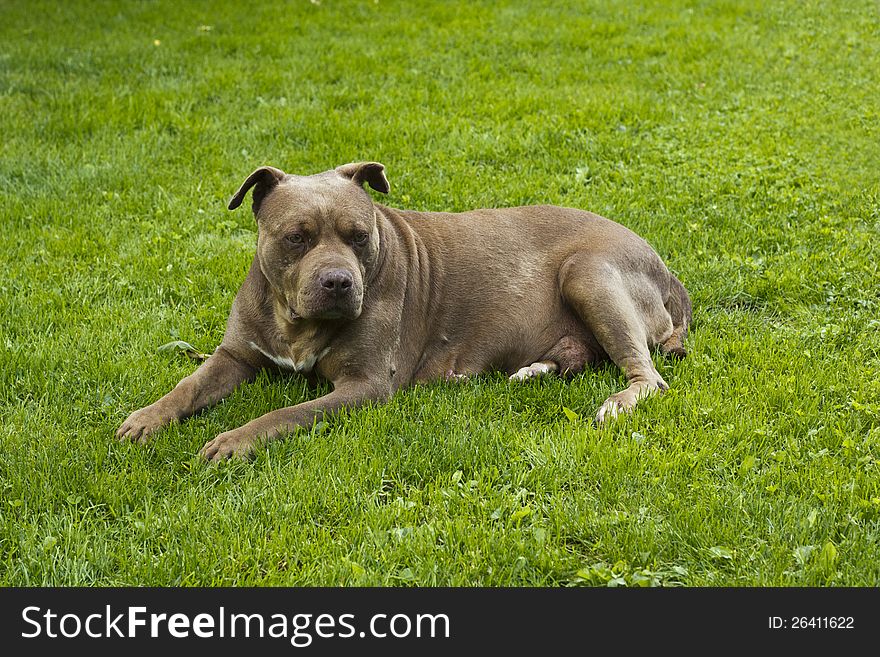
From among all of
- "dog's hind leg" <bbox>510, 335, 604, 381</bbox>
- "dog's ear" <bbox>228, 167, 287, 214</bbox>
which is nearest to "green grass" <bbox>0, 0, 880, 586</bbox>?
"dog's hind leg" <bbox>510, 335, 604, 381</bbox>

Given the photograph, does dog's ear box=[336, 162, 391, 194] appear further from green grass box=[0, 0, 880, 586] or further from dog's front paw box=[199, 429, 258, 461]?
dog's front paw box=[199, 429, 258, 461]

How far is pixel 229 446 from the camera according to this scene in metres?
4.64

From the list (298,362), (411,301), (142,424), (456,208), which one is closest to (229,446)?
(142,424)

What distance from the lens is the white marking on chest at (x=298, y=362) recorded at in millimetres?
5352

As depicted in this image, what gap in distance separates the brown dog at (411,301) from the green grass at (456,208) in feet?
0.61

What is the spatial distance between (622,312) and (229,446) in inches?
95.8

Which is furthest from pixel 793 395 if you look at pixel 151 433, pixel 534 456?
pixel 151 433

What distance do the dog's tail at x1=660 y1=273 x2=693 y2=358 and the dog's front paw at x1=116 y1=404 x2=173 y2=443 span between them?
301 cm

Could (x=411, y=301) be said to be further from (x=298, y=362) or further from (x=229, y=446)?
(x=229, y=446)

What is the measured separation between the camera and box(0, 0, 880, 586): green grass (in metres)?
4.01

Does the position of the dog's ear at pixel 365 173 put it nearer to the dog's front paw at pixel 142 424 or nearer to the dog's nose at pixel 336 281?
the dog's nose at pixel 336 281

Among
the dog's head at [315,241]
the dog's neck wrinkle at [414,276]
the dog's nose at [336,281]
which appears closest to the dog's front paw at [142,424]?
the dog's head at [315,241]

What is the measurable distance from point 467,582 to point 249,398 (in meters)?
2.05

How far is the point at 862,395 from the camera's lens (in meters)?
5.31
